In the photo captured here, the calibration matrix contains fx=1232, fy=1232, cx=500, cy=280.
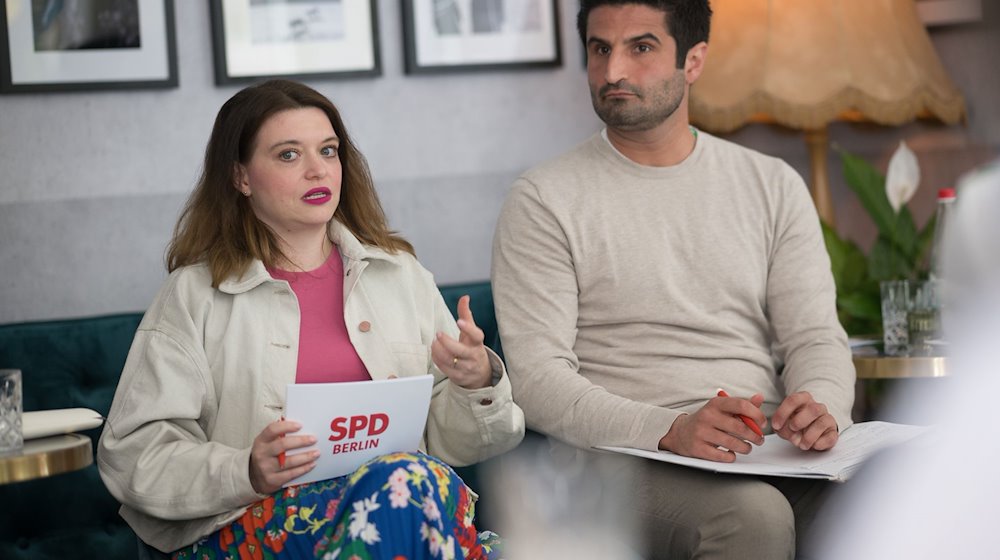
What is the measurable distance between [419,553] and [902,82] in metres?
1.73

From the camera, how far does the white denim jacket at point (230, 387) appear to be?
1.78 metres

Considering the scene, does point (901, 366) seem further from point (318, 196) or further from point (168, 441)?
point (168, 441)

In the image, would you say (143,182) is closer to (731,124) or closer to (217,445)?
(217,445)

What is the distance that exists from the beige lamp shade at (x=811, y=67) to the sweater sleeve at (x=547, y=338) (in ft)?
2.29

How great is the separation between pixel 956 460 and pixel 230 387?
3.65 feet

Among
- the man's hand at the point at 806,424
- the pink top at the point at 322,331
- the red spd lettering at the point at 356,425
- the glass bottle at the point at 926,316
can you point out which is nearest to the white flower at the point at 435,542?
the red spd lettering at the point at 356,425

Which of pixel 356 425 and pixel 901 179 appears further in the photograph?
pixel 901 179

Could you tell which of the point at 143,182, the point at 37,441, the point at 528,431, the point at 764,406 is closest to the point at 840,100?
the point at 764,406

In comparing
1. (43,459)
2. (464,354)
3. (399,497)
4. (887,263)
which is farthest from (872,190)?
(43,459)

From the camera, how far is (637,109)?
229 cm

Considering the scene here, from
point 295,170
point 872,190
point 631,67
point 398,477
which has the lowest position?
point 398,477

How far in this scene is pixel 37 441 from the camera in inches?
66.4

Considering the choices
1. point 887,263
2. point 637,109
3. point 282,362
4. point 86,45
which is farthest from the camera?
point 887,263

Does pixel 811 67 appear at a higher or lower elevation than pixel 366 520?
higher
